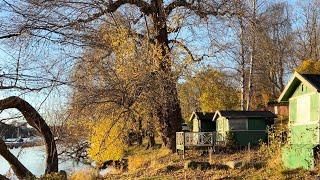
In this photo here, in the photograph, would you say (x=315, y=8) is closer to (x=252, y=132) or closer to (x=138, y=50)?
(x=252, y=132)

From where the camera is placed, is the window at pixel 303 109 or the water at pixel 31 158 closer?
the water at pixel 31 158

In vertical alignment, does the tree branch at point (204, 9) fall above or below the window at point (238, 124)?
above

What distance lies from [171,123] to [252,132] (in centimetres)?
691

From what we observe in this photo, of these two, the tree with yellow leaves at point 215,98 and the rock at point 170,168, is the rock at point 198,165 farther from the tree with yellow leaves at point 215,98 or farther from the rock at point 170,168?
the tree with yellow leaves at point 215,98

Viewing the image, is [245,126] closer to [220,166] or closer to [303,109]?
[220,166]

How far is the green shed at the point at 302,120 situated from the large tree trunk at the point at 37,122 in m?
8.57

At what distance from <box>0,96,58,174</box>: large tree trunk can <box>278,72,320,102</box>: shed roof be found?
33.9 feet

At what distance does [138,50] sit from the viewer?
14.4 m

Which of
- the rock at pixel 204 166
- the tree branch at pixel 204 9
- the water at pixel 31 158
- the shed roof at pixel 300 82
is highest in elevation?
the tree branch at pixel 204 9

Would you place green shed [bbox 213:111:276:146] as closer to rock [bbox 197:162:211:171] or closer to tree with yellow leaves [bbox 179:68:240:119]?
tree with yellow leaves [bbox 179:68:240:119]

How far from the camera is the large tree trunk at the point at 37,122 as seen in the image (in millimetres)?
8547

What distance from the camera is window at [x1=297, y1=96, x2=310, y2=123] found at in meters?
19.0

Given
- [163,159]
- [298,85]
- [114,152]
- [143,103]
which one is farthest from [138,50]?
[114,152]

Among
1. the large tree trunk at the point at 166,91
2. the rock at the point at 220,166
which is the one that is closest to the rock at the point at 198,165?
the rock at the point at 220,166
